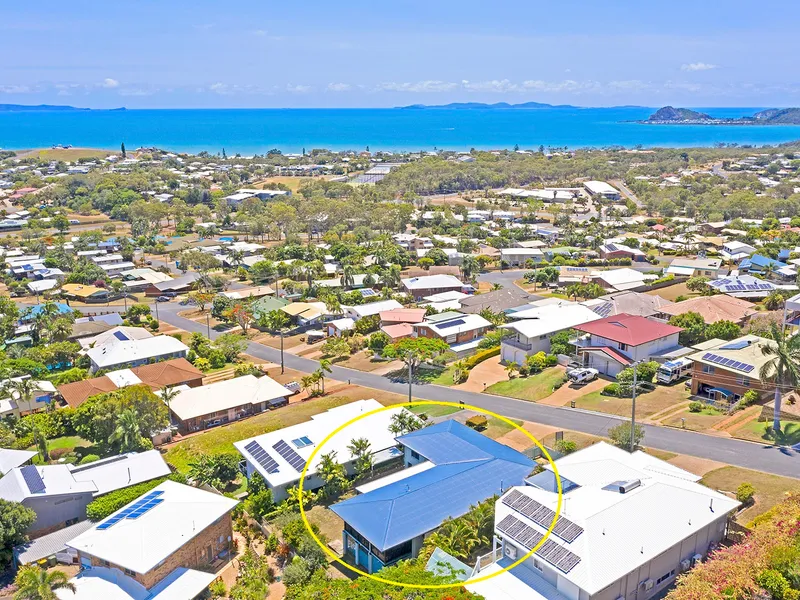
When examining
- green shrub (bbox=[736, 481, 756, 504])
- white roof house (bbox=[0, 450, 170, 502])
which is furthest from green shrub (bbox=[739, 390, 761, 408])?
white roof house (bbox=[0, 450, 170, 502])

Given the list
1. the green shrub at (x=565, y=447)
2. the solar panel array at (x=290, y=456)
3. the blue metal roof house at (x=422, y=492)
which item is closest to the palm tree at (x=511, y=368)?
the green shrub at (x=565, y=447)

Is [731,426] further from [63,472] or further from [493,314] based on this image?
[63,472]

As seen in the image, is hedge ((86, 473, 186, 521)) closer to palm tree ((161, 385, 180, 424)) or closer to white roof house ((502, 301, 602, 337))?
palm tree ((161, 385, 180, 424))

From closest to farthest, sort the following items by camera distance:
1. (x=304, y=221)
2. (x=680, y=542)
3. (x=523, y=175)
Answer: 1. (x=680, y=542)
2. (x=304, y=221)
3. (x=523, y=175)

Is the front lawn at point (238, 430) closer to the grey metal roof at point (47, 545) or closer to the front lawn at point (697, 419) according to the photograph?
the grey metal roof at point (47, 545)

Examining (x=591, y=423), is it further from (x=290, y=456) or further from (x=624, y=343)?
(x=290, y=456)

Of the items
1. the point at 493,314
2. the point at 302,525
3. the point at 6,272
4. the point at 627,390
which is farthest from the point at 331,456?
the point at 6,272
